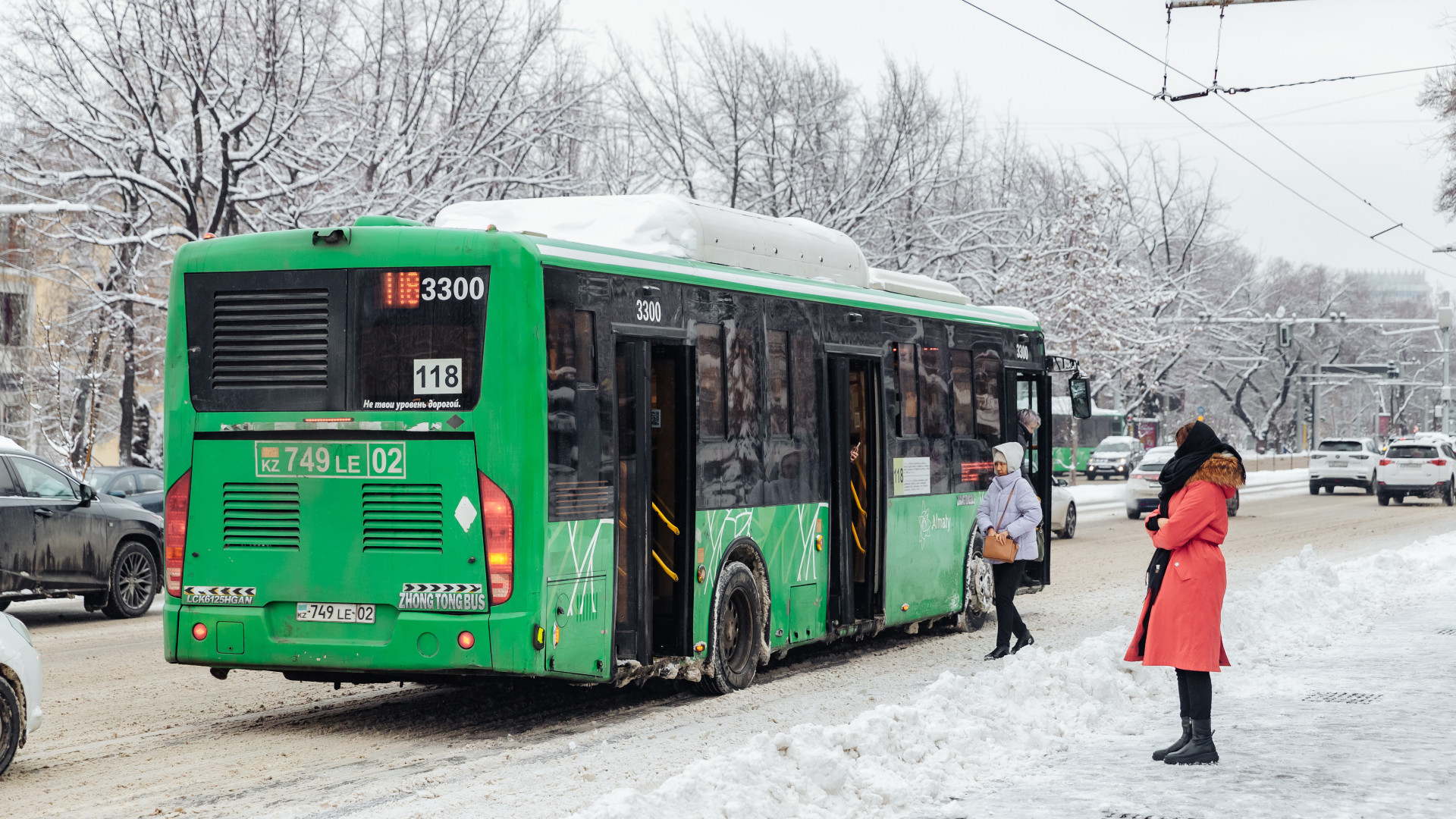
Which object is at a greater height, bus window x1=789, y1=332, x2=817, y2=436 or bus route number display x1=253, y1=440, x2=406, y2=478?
bus window x1=789, y1=332, x2=817, y2=436

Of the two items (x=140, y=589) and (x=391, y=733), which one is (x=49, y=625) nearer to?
(x=140, y=589)

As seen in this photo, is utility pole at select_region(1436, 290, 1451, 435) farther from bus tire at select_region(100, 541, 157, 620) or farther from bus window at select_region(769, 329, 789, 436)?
bus window at select_region(769, 329, 789, 436)

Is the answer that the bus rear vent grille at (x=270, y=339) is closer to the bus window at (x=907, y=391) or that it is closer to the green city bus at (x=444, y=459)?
the green city bus at (x=444, y=459)

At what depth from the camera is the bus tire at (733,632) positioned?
10570mm

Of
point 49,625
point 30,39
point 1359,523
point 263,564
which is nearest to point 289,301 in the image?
point 263,564

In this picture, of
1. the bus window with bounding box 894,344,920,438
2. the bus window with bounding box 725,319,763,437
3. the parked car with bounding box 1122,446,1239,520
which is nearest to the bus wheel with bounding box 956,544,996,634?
the bus window with bounding box 894,344,920,438

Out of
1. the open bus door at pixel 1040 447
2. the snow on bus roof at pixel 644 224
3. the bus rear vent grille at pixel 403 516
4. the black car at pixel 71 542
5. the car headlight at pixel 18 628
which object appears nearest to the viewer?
the car headlight at pixel 18 628

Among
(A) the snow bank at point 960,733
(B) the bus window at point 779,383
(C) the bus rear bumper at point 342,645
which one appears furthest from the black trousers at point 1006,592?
(C) the bus rear bumper at point 342,645

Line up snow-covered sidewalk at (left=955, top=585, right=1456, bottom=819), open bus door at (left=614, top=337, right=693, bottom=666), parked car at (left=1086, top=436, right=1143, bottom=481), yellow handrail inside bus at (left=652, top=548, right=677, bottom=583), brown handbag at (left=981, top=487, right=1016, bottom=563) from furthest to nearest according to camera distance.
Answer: parked car at (left=1086, top=436, right=1143, bottom=481)
brown handbag at (left=981, top=487, right=1016, bottom=563)
yellow handrail inside bus at (left=652, top=548, right=677, bottom=583)
open bus door at (left=614, top=337, right=693, bottom=666)
snow-covered sidewalk at (left=955, top=585, right=1456, bottom=819)

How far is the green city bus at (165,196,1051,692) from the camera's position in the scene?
344 inches

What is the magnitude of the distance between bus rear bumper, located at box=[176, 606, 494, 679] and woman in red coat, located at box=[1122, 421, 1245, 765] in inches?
139

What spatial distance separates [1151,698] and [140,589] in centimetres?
1114

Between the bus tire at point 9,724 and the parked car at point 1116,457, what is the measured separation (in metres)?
56.9

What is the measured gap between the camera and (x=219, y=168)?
27609 millimetres
